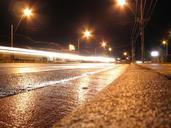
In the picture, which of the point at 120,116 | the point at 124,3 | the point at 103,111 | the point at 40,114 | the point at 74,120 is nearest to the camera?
the point at 74,120

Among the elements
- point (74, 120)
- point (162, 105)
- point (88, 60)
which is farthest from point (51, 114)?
point (88, 60)

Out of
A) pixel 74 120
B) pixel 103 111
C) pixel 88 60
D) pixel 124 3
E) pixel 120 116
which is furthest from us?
pixel 88 60

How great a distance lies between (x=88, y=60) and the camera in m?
57.9

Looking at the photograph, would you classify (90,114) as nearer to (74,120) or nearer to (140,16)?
(74,120)

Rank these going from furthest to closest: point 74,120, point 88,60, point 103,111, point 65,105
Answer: point 88,60
point 65,105
point 103,111
point 74,120

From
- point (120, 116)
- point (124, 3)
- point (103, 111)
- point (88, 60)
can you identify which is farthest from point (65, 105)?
point (88, 60)

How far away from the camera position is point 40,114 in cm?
212

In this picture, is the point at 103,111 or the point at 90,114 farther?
the point at 103,111

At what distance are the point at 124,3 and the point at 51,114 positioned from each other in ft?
75.0

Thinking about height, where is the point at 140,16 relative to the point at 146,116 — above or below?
above

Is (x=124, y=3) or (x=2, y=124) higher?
(x=124, y=3)

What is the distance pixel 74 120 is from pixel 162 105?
0.86 metres

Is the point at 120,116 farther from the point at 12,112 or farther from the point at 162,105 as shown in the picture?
the point at 12,112

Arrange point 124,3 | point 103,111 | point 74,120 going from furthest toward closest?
point 124,3 → point 103,111 → point 74,120
